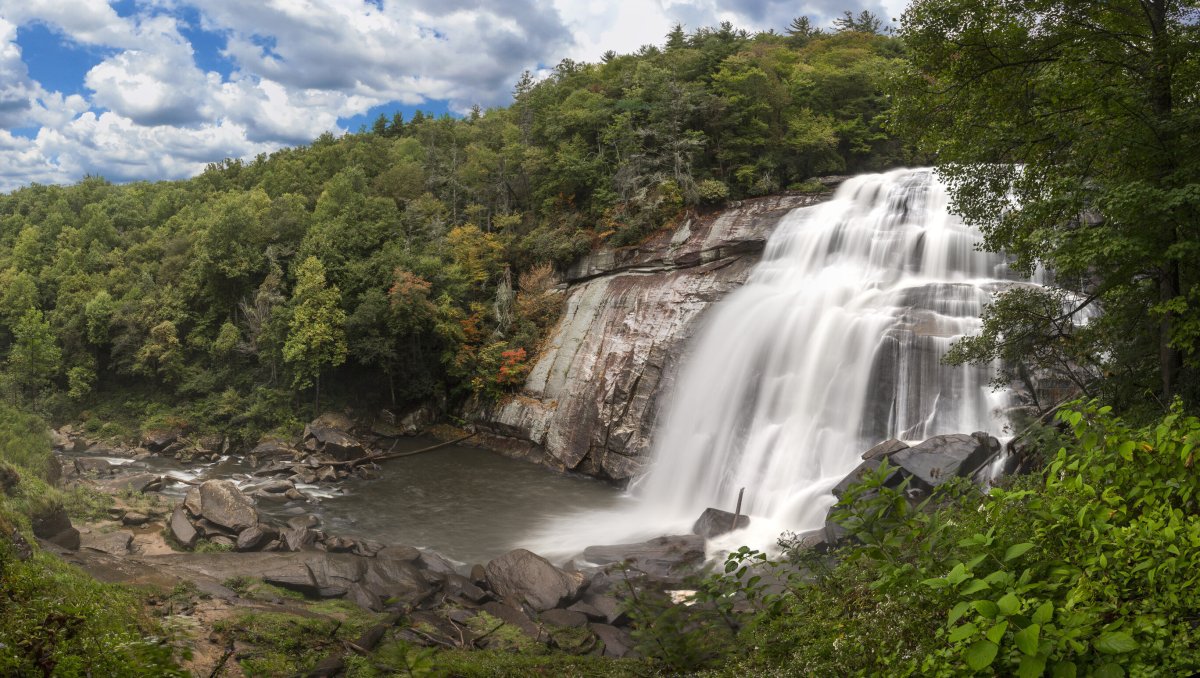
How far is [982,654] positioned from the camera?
290 centimetres

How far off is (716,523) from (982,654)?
15608mm

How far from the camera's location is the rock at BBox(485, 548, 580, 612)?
14.2 m

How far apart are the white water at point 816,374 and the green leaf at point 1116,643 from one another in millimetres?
14579

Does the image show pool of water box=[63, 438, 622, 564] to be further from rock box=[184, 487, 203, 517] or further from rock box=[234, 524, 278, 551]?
rock box=[234, 524, 278, 551]

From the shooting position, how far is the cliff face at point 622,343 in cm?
2494

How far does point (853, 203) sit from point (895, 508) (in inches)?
1001

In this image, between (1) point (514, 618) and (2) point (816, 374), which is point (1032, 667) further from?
(2) point (816, 374)

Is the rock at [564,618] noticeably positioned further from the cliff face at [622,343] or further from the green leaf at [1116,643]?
the green leaf at [1116,643]

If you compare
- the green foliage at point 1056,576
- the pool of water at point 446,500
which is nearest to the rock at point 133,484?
the pool of water at point 446,500

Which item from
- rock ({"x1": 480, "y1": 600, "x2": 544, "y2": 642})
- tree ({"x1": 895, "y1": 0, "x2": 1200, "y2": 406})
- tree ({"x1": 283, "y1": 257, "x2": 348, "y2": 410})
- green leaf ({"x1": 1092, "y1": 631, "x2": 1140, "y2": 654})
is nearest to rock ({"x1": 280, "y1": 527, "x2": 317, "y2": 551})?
rock ({"x1": 480, "y1": 600, "x2": 544, "y2": 642})

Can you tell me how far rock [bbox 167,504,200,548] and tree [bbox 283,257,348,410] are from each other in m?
12.8

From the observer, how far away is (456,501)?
22656mm

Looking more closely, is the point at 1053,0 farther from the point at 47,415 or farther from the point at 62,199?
the point at 62,199


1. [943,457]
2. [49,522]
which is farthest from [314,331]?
[943,457]
